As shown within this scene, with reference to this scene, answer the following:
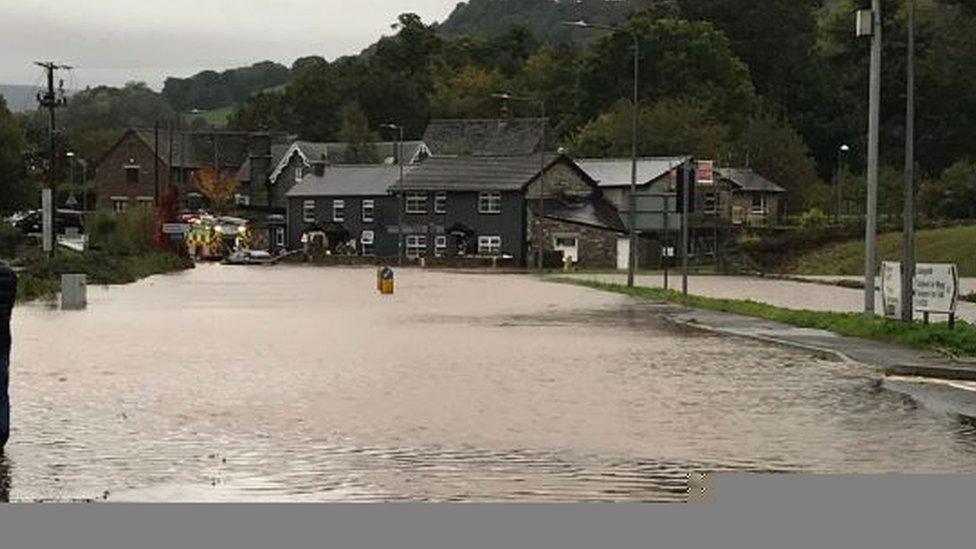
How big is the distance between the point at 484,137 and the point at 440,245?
1131 inches

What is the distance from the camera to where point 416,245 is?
11375 centimetres

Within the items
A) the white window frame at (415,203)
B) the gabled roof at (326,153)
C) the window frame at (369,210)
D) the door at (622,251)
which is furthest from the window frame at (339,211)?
the door at (622,251)

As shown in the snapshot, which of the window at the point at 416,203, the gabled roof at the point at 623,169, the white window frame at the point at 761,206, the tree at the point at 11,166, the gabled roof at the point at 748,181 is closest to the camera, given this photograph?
the tree at the point at 11,166

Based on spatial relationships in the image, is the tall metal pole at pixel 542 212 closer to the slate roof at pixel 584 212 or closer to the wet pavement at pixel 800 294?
the slate roof at pixel 584 212

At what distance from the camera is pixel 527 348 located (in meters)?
26.8

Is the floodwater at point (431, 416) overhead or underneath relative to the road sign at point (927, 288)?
underneath

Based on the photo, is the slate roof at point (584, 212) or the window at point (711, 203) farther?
the window at point (711, 203)

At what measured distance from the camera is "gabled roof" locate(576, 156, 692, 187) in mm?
106375

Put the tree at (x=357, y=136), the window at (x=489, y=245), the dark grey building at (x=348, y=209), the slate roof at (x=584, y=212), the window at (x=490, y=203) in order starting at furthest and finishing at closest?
the tree at (x=357, y=136) < the dark grey building at (x=348, y=209) < the window at (x=490, y=203) < the window at (x=489, y=245) < the slate roof at (x=584, y=212)

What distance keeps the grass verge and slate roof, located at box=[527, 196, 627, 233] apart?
97.1 feet

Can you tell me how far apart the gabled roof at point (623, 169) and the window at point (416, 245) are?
481 inches

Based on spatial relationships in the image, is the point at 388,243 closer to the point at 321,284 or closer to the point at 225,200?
the point at 225,200

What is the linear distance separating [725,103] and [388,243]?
3237 cm

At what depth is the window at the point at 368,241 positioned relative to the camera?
117 m
